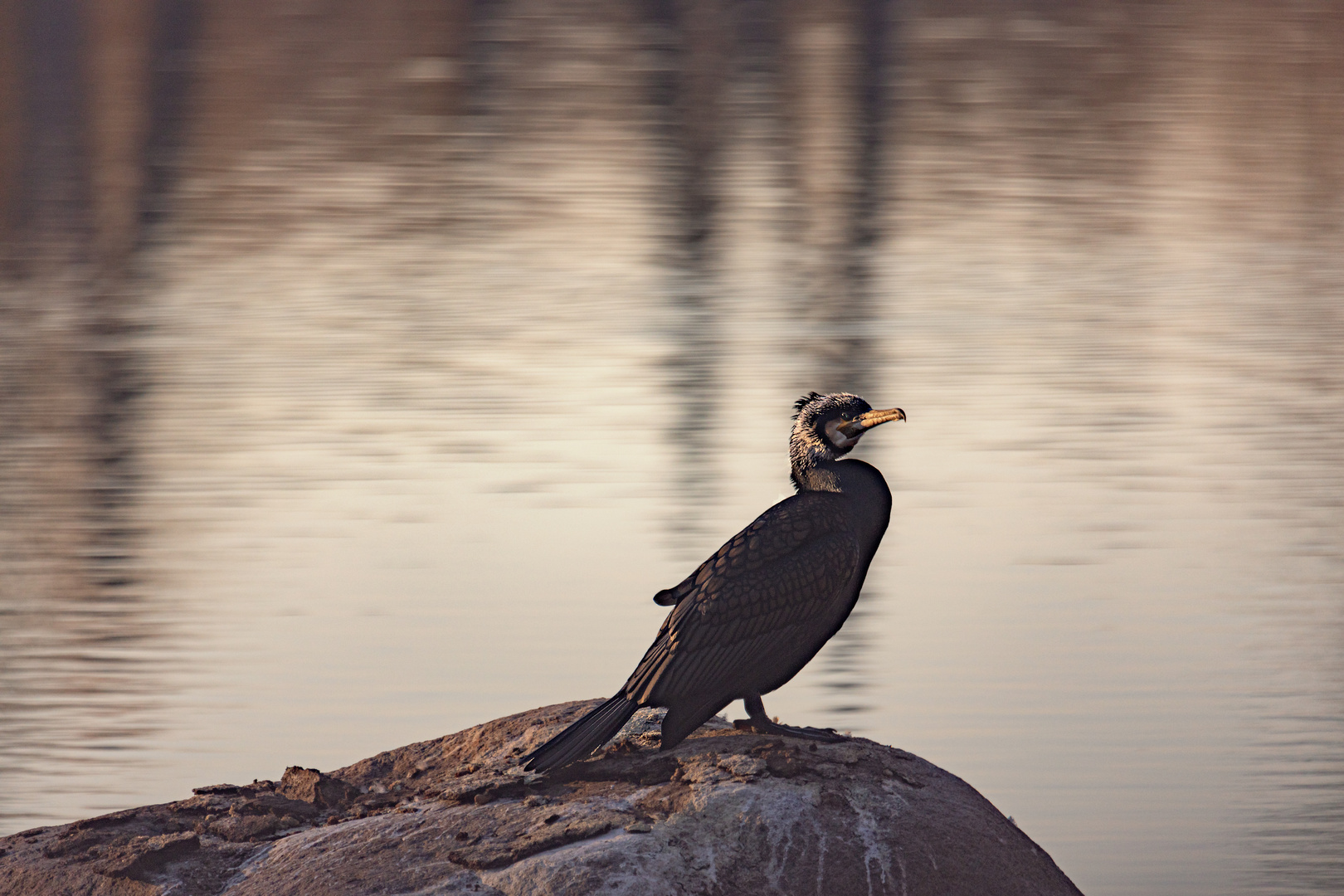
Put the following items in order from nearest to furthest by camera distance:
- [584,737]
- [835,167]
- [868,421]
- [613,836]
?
[613,836] → [584,737] → [868,421] → [835,167]

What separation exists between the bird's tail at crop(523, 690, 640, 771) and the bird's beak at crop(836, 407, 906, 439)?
1.15 m

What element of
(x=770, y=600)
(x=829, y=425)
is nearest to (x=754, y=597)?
(x=770, y=600)

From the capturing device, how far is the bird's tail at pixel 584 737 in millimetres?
4758

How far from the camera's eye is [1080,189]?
790 inches

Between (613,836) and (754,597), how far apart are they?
0.88m

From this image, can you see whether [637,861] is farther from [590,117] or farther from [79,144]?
[79,144]

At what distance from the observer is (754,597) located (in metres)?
4.80

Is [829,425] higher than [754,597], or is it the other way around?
[829,425]

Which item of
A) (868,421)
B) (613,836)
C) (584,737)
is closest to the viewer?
(613,836)

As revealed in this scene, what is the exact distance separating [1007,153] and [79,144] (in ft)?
51.9

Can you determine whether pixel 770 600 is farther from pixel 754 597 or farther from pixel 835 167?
pixel 835 167

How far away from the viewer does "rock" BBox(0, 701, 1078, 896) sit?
449 cm

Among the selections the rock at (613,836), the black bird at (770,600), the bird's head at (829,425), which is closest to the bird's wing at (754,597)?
the black bird at (770,600)

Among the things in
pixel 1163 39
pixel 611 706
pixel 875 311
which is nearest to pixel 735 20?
pixel 1163 39
